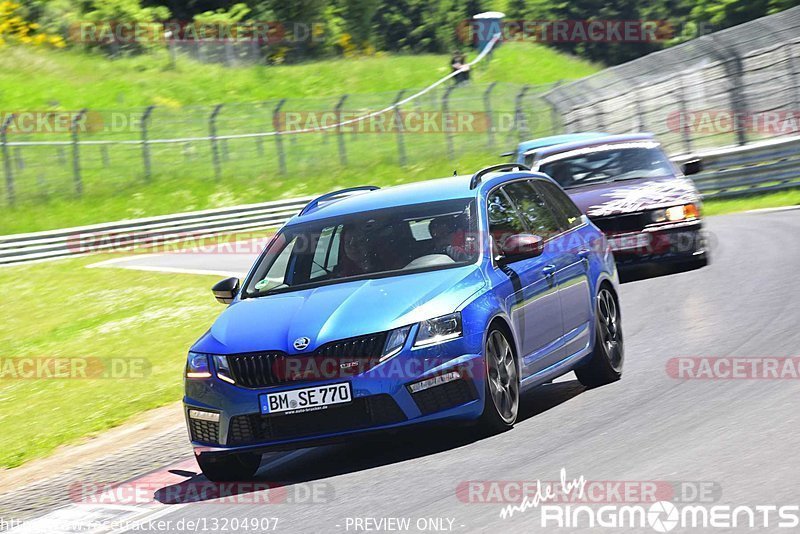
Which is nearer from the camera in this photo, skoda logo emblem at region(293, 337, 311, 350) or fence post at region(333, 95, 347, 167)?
skoda logo emblem at region(293, 337, 311, 350)

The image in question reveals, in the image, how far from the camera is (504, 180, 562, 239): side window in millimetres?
9250

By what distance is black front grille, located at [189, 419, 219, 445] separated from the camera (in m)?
7.62

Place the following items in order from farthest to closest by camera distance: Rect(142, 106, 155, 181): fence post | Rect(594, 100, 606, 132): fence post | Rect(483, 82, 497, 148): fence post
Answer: Rect(483, 82, 497, 148): fence post → Rect(142, 106, 155, 181): fence post → Rect(594, 100, 606, 132): fence post

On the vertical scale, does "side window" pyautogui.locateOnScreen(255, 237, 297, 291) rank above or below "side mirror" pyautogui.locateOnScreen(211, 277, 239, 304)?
above

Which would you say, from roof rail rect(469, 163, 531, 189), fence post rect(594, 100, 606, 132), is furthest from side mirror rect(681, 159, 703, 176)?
fence post rect(594, 100, 606, 132)

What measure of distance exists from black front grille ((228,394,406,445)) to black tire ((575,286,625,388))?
2460 mm

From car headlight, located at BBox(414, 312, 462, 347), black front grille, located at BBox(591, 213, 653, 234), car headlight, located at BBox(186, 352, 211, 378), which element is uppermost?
car headlight, located at BBox(414, 312, 462, 347)

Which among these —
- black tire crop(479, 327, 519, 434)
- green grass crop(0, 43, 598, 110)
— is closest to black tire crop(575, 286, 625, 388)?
black tire crop(479, 327, 519, 434)

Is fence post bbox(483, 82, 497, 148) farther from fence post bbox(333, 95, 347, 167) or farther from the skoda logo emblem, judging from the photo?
the skoda logo emblem

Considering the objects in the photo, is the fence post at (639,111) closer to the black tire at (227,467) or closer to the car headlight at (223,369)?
the black tire at (227,467)

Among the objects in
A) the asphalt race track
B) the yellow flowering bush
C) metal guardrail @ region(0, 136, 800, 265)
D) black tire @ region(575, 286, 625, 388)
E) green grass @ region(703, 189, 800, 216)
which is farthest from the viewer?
the yellow flowering bush

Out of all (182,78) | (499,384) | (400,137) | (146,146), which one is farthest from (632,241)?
Result: (182,78)

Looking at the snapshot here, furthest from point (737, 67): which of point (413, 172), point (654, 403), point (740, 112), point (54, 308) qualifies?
point (654, 403)

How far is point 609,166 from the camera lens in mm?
16266
